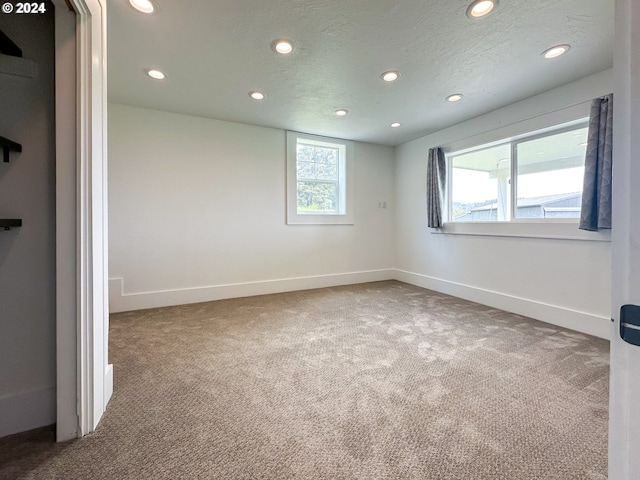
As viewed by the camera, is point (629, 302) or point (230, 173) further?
point (230, 173)

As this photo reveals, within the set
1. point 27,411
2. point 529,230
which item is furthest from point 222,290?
point 529,230

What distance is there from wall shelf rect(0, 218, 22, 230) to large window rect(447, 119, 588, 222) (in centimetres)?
417

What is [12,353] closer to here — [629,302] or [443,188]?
[629,302]

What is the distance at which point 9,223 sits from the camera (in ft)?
4.19

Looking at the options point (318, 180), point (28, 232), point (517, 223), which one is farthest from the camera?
point (318, 180)

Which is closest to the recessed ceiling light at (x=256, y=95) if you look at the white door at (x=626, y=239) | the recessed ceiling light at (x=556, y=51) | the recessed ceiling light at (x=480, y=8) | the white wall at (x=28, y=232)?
the white wall at (x=28, y=232)

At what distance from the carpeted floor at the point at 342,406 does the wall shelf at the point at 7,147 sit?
136cm

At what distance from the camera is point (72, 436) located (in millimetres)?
1340

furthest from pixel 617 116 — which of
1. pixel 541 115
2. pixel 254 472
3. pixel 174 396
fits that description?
pixel 541 115

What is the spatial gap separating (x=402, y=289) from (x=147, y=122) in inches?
160

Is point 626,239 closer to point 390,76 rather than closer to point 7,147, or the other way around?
point 7,147

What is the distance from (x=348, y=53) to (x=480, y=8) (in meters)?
0.90

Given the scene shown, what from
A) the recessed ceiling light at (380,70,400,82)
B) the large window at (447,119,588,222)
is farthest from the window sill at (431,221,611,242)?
the recessed ceiling light at (380,70,400,82)

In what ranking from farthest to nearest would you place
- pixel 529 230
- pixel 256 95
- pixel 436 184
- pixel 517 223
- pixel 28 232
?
1. pixel 436 184
2. pixel 517 223
3. pixel 529 230
4. pixel 256 95
5. pixel 28 232
